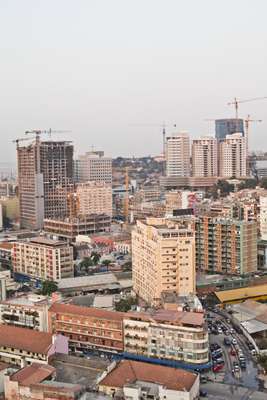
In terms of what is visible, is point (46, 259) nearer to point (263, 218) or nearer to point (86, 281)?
point (86, 281)

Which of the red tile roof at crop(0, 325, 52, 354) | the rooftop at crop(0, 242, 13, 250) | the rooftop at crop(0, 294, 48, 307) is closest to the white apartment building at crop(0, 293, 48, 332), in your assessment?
the rooftop at crop(0, 294, 48, 307)

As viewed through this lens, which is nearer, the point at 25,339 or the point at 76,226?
the point at 25,339

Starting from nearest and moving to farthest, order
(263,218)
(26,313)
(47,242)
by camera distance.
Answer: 1. (26,313)
2. (47,242)
3. (263,218)

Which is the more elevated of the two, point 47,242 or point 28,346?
point 47,242

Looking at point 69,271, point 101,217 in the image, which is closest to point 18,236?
point 101,217

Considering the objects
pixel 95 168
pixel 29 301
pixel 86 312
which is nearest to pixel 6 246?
pixel 29 301

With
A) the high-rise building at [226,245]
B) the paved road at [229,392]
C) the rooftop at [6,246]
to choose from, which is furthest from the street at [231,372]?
the rooftop at [6,246]

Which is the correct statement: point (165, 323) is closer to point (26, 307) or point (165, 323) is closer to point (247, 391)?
point (247, 391)
